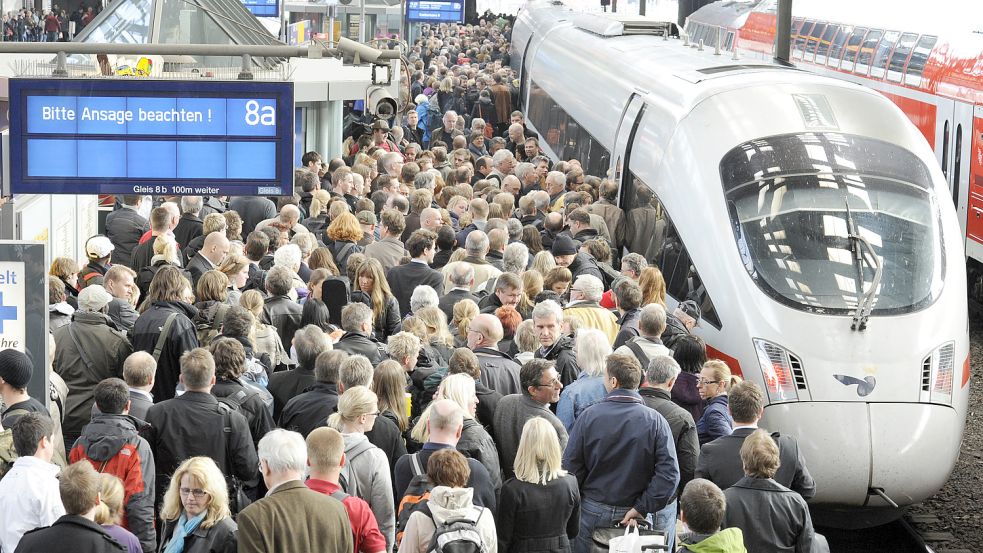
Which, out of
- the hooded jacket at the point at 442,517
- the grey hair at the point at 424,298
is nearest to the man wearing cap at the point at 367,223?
the grey hair at the point at 424,298

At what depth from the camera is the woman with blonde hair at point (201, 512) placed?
5.80 m

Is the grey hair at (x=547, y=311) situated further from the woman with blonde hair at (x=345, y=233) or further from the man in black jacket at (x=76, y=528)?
the man in black jacket at (x=76, y=528)

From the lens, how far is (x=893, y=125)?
426 inches

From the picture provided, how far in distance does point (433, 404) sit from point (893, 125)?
555 centimetres

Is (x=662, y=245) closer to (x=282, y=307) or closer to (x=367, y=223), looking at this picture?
(x=367, y=223)

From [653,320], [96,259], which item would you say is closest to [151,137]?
[96,259]

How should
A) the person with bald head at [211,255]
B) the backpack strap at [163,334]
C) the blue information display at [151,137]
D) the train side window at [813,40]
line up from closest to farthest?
the backpack strap at [163,334]
the blue information display at [151,137]
the person with bald head at [211,255]
the train side window at [813,40]

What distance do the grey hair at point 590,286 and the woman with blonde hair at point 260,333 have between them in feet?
7.25

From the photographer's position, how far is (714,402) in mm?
8281

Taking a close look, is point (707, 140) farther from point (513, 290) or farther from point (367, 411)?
point (367, 411)

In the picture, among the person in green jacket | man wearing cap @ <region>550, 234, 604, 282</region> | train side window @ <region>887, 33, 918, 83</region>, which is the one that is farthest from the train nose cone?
train side window @ <region>887, 33, 918, 83</region>

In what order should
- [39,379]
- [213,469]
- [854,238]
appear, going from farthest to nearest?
[854,238] < [39,379] < [213,469]

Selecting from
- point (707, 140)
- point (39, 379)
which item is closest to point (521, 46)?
point (707, 140)

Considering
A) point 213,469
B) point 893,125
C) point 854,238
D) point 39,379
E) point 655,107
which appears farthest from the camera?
point 655,107
